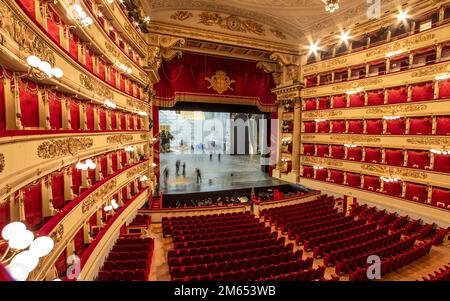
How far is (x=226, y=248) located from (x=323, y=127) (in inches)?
571

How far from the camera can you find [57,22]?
21.9 ft

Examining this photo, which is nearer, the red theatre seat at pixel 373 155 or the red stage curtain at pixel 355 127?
the red theatre seat at pixel 373 155

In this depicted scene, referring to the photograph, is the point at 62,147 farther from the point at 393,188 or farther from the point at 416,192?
the point at 393,188

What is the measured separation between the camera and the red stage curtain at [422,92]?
43.9ft

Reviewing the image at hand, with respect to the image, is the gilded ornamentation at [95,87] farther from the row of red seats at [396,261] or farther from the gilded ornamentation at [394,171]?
the gilded ornamentation at [394,171]

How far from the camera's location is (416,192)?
1382 cm

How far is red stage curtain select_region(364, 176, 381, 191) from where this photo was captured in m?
15.9

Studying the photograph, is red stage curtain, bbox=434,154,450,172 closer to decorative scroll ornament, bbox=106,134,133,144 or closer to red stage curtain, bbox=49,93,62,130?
decorative scroll ornament, bbox=106,134,133,144

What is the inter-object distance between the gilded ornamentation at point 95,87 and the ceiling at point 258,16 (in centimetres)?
802

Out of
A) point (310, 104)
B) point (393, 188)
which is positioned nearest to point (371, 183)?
point (393, 188)

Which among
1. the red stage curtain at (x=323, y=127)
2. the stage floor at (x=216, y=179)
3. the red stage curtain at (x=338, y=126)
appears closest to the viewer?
the stage floor at (x=216, y=179)

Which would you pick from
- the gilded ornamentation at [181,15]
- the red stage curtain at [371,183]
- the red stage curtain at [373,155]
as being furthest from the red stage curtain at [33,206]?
the red stage curtain at [373,155]
